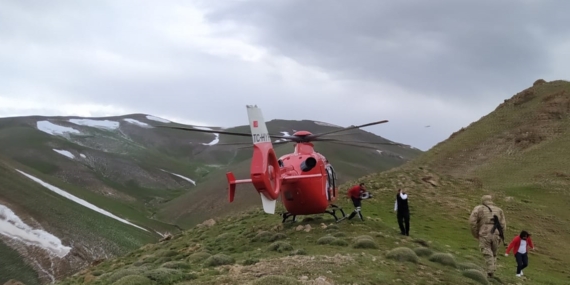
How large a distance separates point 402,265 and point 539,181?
39.4 m

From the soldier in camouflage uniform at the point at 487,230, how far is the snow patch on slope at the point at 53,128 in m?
187

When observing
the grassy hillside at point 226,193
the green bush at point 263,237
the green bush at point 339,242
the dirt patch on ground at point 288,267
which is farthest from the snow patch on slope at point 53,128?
the dirt patch on ground at point 288,267

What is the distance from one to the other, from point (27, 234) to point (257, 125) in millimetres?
40085

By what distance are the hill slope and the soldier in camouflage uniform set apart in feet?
2.64

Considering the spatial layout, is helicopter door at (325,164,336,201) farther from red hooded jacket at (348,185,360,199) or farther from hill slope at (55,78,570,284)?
hill slope at (55,78,570,284)

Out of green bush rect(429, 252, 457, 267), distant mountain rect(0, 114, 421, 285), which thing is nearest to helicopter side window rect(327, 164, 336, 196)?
distant mountain rect(0, 114, 421, 285)

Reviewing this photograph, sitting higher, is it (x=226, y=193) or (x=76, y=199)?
(x=76, y=199)

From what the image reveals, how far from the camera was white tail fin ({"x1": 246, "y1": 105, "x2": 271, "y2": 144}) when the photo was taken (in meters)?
20.8

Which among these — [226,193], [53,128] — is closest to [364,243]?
[226,193]

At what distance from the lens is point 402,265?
1670 cm

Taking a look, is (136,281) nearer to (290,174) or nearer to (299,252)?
(299,252)

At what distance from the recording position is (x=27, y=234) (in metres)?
50.9

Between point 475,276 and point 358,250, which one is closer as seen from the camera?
point 475,276

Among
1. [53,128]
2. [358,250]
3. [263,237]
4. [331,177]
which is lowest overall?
[263,237]
